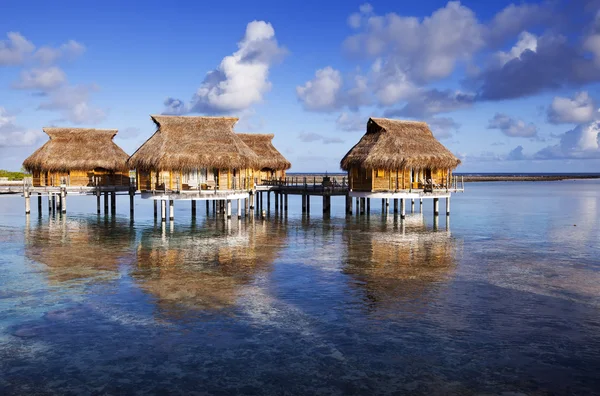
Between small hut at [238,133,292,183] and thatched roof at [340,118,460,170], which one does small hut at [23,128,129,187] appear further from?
thatched roof at [340,118,460,170]

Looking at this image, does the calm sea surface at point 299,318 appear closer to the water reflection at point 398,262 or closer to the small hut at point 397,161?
the water reflection at point 398,262

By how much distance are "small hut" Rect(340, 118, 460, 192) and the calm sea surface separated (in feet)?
36.1

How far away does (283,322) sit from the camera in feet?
39.9

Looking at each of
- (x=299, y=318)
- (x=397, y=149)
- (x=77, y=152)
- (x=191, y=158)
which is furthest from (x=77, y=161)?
(x=299, y=318)

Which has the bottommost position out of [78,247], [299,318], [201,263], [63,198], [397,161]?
[299,318]

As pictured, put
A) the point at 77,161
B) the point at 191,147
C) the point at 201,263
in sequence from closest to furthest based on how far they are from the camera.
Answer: the point at 201,263 → the point at 191,147 → the point at 77,161

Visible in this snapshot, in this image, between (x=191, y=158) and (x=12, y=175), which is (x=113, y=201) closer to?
Answer: (x=191, y=158)

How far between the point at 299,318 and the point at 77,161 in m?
32.0

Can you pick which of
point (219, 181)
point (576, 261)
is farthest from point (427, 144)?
point (576, 261)

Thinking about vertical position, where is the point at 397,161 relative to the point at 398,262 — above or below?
above

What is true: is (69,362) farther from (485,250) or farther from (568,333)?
(485,250)

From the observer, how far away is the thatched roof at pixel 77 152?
129 ft

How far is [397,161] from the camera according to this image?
34.5 metres

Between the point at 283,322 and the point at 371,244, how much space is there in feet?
42.8
